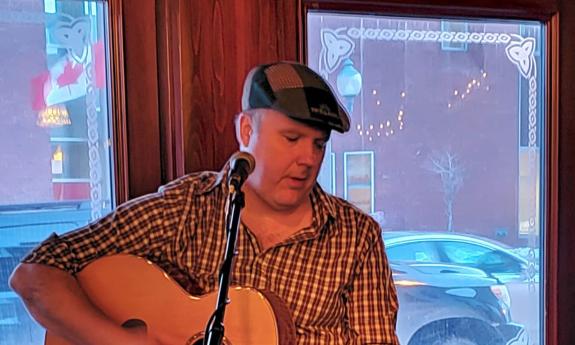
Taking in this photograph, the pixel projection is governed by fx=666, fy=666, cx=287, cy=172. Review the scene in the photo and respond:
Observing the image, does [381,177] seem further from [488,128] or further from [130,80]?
[130,80]

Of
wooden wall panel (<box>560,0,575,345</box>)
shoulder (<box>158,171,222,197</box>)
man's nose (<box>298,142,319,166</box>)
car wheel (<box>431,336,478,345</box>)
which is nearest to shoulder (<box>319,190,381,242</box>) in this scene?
man's nose (<box>298,142,319,166</box>)

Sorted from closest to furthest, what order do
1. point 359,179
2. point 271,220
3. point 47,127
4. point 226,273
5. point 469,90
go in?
1. point 226,273
2. point 271,220
3. point 47,127
4. point 359,179
5. point 469,90

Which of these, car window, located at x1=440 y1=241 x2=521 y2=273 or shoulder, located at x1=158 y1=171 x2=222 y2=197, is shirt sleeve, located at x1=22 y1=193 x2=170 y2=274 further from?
car window, located at x1=440 y1=241 x2=521 y2=273

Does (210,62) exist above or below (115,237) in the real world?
above

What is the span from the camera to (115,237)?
1.36 meters

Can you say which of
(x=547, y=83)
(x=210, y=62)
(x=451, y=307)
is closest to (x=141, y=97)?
(x=210, y=62)

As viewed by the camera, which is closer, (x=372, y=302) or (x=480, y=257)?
(x=372, y=302)

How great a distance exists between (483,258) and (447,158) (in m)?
0.32

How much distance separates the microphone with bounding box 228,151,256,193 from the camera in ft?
3.45

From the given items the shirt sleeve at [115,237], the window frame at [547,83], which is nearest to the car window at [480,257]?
the window frame at [547,83]

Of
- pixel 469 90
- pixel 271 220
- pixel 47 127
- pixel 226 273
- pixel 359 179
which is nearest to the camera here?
pixel 226 273

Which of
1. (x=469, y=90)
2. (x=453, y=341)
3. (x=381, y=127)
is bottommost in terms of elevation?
(x=453, y=341)

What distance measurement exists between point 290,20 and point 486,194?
0.79m

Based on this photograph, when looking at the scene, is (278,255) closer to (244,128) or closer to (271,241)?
(271,241)
